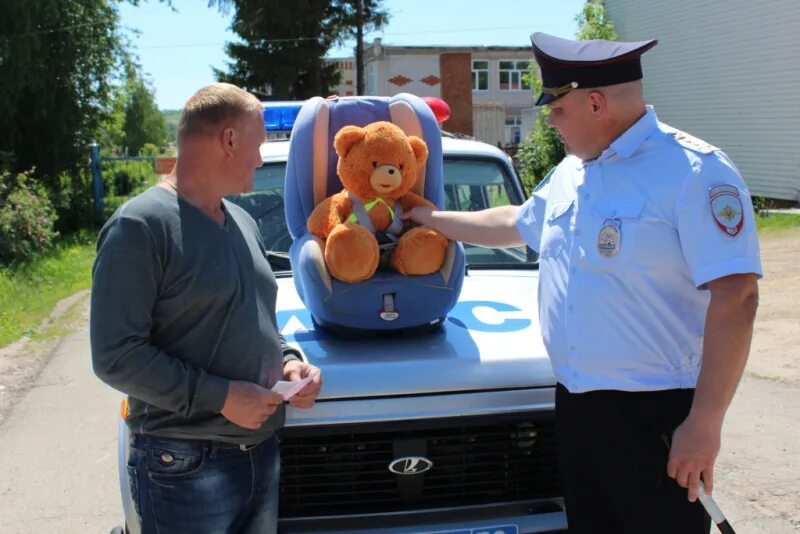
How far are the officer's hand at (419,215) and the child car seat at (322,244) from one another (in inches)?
5.9

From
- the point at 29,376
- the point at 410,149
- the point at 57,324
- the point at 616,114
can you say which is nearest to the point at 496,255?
the point at 410,149

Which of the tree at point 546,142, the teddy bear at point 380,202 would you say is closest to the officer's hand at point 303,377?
the teddy bear at point 380,202

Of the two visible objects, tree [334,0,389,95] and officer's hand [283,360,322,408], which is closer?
officer's hand [283,360,322,408]

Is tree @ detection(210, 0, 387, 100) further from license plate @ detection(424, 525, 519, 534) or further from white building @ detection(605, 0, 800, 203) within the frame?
license plate @ detection(424, 525, 519, 534)

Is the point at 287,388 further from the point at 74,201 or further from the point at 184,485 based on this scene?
the point at 74,201

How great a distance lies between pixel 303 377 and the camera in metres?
2.34

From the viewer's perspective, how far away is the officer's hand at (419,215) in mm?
3205

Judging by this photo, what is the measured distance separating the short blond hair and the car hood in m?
1.00

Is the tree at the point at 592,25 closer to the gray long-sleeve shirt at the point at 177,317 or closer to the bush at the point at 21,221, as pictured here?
the bush at the point at 21,221

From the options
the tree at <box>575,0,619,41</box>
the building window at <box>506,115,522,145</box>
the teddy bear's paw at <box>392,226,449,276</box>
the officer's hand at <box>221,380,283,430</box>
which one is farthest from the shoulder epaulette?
the building window at <box>506,115,522,145</box>

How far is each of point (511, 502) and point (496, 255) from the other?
5.03 feet

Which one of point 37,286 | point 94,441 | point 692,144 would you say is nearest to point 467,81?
point 37,286

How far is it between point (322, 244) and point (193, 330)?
111cm

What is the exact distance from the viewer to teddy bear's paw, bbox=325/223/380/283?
2.93 m
